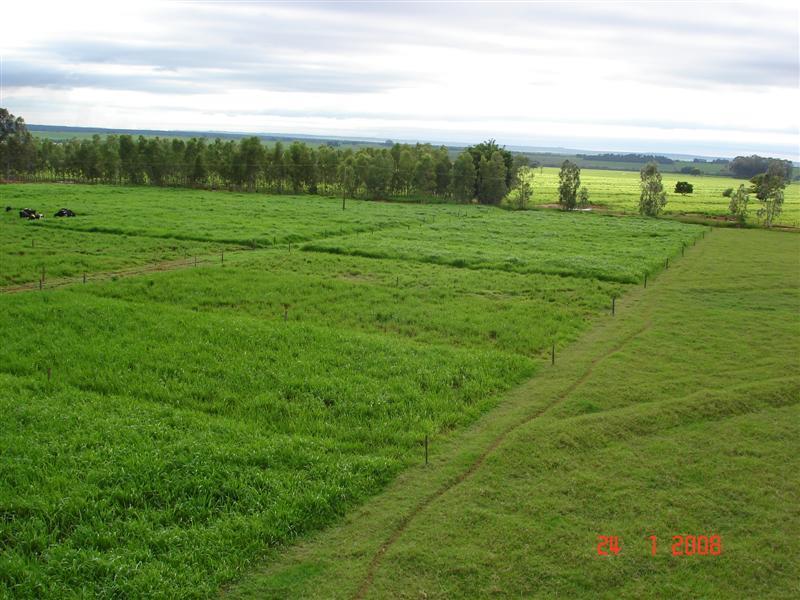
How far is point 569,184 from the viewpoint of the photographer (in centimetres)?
7419

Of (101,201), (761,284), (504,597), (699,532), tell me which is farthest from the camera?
(101,201)

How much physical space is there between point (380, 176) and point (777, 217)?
1737 inches

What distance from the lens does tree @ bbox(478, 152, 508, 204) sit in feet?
262

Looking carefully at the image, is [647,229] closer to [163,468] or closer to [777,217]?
[777,217]

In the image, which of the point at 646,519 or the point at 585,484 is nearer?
the point at 646,519

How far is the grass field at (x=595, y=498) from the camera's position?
9.38 metres

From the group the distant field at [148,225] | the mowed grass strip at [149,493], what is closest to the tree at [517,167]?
the distant field at [148,225]

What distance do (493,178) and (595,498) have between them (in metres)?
71.5

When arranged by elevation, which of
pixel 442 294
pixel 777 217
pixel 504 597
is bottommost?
pixel 504 597

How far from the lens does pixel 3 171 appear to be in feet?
299

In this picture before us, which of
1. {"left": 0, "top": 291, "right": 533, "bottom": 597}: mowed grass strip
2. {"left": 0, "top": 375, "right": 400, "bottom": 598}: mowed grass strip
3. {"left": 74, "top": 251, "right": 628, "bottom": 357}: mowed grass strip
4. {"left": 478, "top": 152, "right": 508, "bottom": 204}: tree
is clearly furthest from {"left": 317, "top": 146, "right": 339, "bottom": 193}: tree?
{"left": 0, "top": 375, "right": 400, "bottom": 598}: mowed grass strip

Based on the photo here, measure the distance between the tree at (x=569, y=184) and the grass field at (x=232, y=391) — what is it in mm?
40304

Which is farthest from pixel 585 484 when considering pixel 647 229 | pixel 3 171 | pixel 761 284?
pixel 3 171
